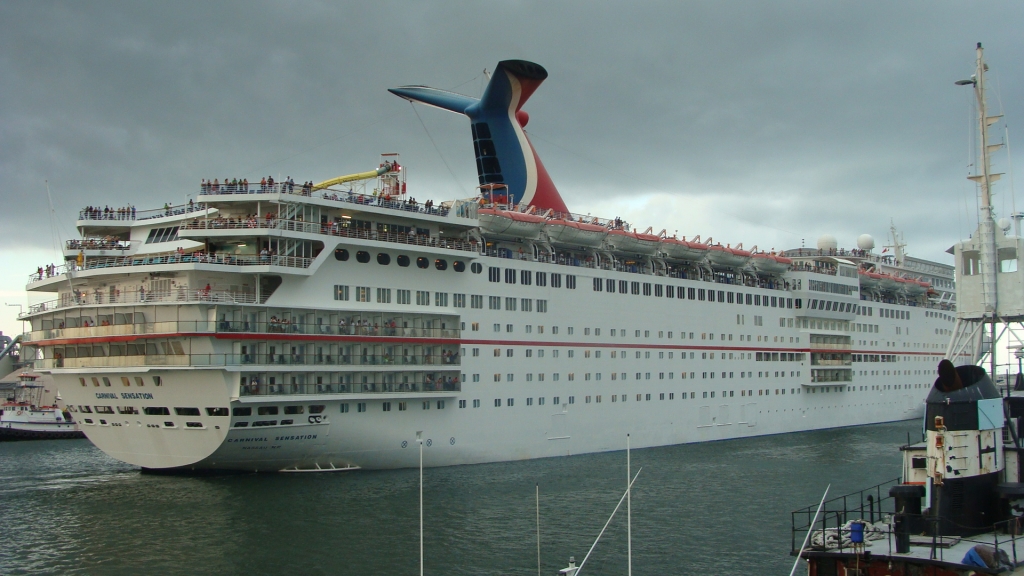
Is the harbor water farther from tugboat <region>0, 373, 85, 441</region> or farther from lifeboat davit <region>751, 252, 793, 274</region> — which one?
tugboat <region>0, 373, 85, 441</region>

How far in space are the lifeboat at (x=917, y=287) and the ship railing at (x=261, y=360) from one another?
46624 millimetres

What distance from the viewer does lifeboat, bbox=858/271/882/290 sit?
64125mm

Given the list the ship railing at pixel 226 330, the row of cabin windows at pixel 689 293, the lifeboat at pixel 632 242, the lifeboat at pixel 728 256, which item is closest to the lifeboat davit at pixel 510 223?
the row of cabin windows at pixel 689 293

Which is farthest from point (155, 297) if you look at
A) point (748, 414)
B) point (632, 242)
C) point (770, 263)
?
point (770, 263)

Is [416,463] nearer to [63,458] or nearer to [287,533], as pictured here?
[287,533]

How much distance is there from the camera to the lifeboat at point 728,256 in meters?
51.3

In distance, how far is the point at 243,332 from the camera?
3144 centimetres

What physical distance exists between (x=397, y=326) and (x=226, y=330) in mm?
7122

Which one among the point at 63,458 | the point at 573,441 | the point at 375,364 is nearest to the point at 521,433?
the point at 573,441

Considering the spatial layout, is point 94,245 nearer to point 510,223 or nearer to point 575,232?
point 510,223

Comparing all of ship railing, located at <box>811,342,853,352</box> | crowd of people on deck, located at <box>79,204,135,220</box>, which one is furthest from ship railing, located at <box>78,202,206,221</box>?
ship railing, located at <box>811,342,853,352</box>

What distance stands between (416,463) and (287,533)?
10950mm

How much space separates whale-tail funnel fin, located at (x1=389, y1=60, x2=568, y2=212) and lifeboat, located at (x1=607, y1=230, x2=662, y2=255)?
464 centimetres

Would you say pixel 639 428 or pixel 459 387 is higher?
pixel 459 387
